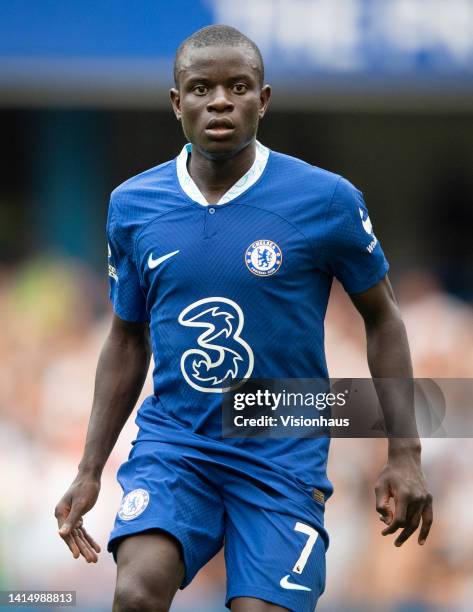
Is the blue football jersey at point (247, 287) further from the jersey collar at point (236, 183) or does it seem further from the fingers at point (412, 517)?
the fingers at point (412, 517)

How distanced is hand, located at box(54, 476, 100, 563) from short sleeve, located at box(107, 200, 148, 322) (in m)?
0.63

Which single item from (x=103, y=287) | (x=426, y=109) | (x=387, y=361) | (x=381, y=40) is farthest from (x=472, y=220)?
(x=387, y=361)

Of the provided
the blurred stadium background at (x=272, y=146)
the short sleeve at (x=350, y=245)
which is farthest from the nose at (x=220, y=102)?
the blurred stadium background at (x=272, y=146)

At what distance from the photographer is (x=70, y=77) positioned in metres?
9.87

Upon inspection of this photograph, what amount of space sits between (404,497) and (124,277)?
130cm

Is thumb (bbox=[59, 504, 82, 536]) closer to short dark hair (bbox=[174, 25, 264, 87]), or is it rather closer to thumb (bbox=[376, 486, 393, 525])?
thumb (bbox=[376, 486, 393, 525])

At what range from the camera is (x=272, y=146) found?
36.7ft

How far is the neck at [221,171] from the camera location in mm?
5043

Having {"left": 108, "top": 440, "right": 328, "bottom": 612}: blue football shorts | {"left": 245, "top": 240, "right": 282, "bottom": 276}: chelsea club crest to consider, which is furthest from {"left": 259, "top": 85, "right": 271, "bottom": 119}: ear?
{"left": 108, "top": 440, "right": 328, "bottom": 612}: blue football shorts

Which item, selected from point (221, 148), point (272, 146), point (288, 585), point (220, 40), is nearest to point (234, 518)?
point (288, 585)

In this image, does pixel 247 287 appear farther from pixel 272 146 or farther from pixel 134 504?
pixel 272 146

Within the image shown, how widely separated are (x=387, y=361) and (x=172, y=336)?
0.76 metres

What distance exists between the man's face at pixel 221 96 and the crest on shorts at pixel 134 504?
3.96 ft

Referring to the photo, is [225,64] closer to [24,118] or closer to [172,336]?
[172,336]
